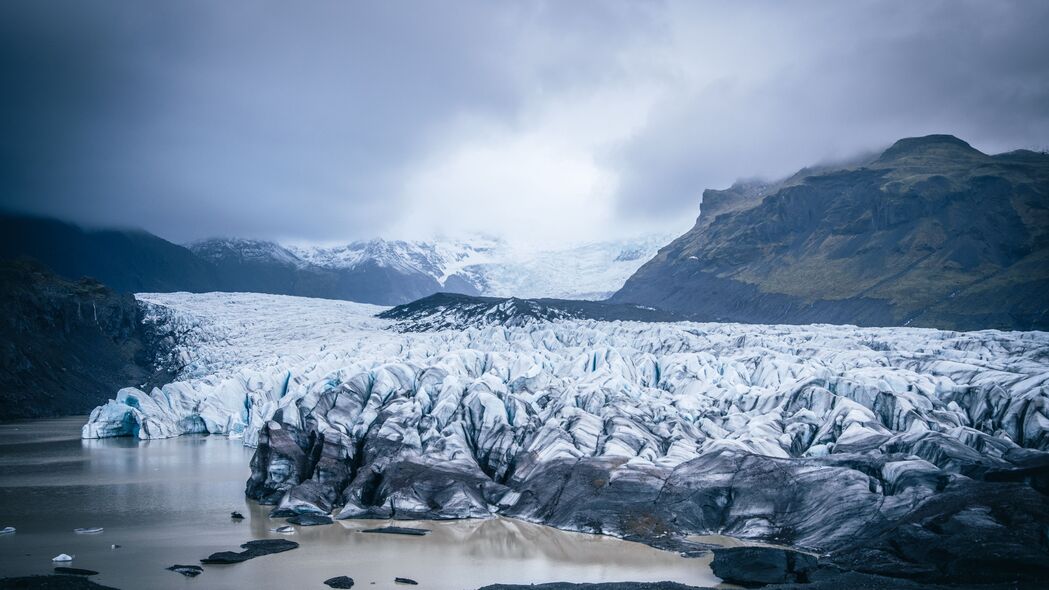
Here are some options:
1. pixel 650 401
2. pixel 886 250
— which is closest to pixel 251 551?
pixel 650 401

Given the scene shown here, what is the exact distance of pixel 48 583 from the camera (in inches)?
727

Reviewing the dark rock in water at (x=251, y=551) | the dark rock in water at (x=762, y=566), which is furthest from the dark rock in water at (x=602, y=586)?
the dark rock in water at (x=251, y=551)

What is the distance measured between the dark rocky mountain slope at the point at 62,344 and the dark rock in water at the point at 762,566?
204 feet

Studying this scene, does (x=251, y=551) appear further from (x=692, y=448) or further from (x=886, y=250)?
(x=886, y=250)

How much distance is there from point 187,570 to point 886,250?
126850 millimetres

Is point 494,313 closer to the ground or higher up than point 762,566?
higher up

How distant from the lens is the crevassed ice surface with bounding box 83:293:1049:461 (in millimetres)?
31125

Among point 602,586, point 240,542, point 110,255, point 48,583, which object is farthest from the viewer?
point 110,255

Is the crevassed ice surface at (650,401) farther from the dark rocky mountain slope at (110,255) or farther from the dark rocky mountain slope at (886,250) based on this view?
the dark rocky mountain slope at (110,255)

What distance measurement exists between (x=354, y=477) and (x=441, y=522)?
190 inches

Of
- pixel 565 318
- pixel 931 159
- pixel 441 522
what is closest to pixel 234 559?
pixel 441 522

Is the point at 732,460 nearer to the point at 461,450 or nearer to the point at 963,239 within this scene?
the point at 461,450

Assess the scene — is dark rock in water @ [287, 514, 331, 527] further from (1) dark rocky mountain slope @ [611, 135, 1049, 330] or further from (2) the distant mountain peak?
(2) the distant mountain peak

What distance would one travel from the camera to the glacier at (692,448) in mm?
23219
